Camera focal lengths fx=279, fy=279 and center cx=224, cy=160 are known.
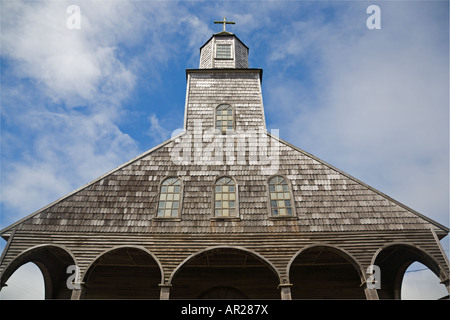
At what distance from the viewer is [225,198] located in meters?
10.2

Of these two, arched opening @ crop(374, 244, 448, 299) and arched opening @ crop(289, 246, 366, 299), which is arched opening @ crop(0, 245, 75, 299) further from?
arched opening @ crop(374, 244, 448, 299)

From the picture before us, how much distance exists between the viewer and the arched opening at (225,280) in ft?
34.6

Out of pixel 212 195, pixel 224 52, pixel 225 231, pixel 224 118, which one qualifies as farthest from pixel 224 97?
pixel 225 231

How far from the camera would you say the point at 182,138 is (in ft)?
39.3

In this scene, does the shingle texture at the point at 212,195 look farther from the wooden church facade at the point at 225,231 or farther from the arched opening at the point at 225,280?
the arched opening at the point at 225,280

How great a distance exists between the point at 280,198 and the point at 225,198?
1.99m

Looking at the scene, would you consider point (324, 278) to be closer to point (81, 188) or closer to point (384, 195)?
point (384, 195)

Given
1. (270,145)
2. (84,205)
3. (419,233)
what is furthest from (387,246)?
(84,205)

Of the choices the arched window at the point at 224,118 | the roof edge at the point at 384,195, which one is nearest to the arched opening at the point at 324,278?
the roof edge at the point at 384,195

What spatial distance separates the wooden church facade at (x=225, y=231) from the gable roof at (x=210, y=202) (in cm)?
4

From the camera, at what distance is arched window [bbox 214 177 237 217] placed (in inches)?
388

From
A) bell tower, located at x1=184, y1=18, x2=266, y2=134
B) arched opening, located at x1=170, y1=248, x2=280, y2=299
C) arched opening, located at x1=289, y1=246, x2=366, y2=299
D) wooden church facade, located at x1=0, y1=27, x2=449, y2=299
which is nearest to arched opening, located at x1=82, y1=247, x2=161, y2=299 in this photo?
wooden church facade, located at x1=0, y1=27, x2=449, y2=299
